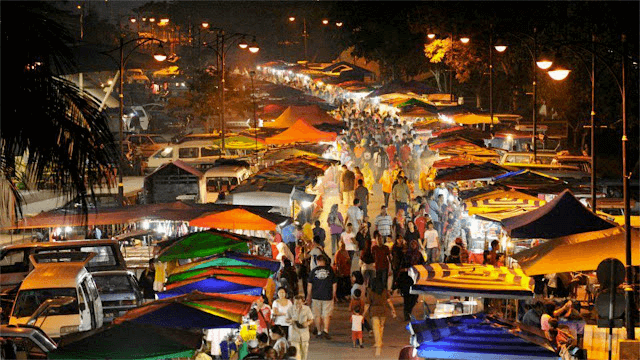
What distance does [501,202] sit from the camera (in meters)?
22.2

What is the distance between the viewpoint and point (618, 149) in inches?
1891

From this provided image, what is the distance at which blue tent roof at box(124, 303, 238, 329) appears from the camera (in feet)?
42.9

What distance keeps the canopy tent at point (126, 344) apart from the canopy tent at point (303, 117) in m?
32.0

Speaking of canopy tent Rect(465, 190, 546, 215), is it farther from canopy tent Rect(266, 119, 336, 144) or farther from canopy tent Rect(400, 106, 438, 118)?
canopy tent Rect(400, 106, 438, 118)

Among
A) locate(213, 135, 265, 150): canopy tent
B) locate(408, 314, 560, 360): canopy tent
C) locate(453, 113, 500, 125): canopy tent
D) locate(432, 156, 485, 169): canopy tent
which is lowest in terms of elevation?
locate(408, 314, 560, 360): canopy tent

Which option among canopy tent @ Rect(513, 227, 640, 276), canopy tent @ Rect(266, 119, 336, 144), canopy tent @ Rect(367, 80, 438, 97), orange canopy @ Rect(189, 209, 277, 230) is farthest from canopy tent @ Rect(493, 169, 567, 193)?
canopy tent @ Rect(367, 80, 438, 97)

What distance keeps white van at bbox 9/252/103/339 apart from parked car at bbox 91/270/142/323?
1.59 meters

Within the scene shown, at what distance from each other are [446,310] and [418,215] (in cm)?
914

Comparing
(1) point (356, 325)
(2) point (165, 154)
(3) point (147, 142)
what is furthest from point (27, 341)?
(3) point (147, 142)

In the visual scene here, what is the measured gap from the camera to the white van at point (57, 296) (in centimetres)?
1622

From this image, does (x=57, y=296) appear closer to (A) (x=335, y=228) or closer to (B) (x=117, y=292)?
(B) (x=117, y=292)

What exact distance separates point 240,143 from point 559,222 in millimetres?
23346

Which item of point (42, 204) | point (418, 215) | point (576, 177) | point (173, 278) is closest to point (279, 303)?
point (173, 278)

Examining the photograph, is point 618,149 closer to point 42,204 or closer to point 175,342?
point 42,204
